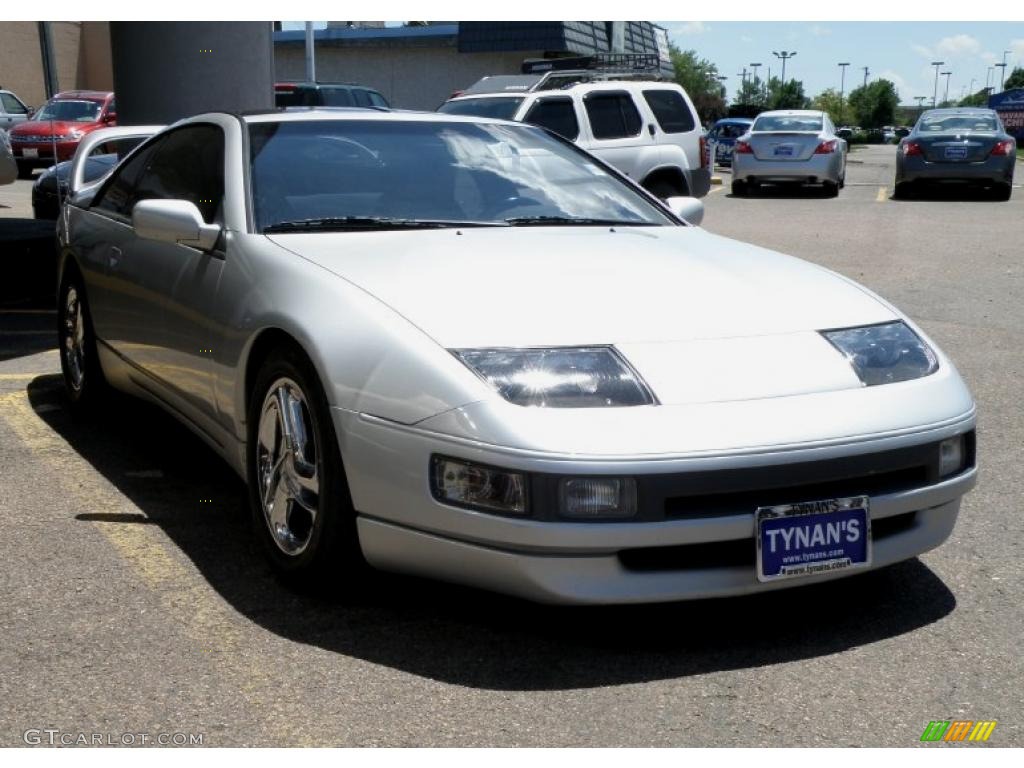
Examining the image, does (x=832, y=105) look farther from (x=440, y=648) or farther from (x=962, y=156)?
(x=440, y=648)

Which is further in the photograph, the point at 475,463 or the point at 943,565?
the point at 943,565

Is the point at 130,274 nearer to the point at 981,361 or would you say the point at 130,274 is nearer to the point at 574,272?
the point at 574,272

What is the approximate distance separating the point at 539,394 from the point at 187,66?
7272 millimetres

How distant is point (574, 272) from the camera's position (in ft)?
12.7

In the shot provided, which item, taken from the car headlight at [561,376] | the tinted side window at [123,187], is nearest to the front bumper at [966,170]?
the tinted side window at [123,187]

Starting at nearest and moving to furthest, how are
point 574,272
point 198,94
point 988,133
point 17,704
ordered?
point 17,704 → point 574,272 → point 198,94 → point 988,133

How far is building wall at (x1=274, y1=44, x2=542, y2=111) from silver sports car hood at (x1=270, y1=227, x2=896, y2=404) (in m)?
39.5

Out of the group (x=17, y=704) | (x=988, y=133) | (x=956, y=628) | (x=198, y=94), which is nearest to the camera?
(x=17, y=704)

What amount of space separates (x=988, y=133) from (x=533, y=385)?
18.8 m

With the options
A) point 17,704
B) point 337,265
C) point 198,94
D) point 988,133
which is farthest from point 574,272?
point 988,133

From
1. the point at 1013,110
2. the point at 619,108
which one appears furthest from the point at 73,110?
the point at 1013,110

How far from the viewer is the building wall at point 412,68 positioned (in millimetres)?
43500

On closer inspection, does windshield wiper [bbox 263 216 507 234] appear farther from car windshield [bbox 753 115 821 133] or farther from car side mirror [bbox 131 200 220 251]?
car windshield [bbox 753 115 821 133]

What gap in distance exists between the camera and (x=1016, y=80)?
14812cm
